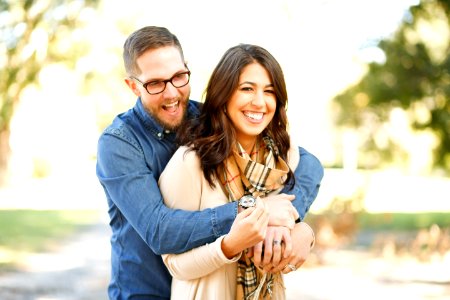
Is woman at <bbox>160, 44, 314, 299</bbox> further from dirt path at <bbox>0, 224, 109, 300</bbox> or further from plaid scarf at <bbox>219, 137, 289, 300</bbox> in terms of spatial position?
dirt path at <bbox>0, 224, 109, 300</bbox>

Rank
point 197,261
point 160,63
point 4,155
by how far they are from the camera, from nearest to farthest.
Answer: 1. point 197,261
2. point 160,63
3. point 4,155

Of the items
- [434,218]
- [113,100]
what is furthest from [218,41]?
[113,100]

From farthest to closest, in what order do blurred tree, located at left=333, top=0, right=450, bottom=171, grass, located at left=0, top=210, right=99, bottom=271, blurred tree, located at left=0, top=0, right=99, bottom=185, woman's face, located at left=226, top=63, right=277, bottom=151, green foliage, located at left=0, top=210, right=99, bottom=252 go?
blurred tree, located at left=0, top=0, right=99, bottom=185, green foliage, located at left=0, top=210, right=99, bottom=252, grass, located at left=0, top=210, right=99, bottom=271, blurred tree, located at left=333, top=0, right=450, bottom=171, woman's face, located at left=226, top=63, right=277, bottom=151

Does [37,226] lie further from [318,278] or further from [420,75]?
[420,75]

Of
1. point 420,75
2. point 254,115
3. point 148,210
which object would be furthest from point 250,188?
point 420,75

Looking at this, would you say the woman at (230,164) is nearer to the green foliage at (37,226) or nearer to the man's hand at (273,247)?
the man's hand at (273,247)

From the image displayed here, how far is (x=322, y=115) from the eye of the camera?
1491cm

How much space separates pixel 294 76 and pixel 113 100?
16.7 m

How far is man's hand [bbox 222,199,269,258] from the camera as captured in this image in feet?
6.77

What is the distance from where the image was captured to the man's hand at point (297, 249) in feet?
7.36

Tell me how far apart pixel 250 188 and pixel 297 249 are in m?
0.28

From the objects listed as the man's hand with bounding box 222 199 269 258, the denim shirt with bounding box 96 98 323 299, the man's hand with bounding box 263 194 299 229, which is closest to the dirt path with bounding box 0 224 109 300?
the denim shirt with bounding box 96 98 323 299

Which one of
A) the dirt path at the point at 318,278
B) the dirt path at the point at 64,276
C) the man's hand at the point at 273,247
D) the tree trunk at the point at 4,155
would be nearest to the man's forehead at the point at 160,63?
the man's hand at the point at 273,247

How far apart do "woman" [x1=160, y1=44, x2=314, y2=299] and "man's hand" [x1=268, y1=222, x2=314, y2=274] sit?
66 millimetres
